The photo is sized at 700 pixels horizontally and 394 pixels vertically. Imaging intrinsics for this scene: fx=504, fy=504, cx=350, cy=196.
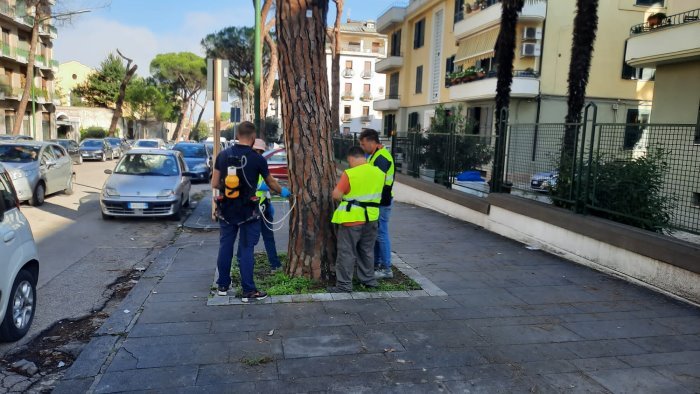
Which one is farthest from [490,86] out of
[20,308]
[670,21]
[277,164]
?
[20,308]

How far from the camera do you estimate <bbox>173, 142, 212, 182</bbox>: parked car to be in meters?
18.9

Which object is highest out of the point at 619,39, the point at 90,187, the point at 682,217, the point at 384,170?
the point at 619,39

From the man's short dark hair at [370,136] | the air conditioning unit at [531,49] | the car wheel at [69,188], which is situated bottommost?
the car wheel at [69,188]

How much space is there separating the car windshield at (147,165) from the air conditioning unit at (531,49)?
15506mm

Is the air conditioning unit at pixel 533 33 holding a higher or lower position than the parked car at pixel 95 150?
higher

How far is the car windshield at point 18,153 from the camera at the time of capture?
496 inches

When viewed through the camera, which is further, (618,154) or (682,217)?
(618,154)

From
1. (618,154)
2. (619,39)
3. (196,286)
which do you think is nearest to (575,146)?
(618,154)

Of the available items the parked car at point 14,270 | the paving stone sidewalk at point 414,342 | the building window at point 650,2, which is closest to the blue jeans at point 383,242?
the paving stone sidewalk at point 414,342

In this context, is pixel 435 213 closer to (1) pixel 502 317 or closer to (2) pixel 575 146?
(2) pixel 575 146

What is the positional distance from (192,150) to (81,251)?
13391 millimetres

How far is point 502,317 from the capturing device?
15.9ft

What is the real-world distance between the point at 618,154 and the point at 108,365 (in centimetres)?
647

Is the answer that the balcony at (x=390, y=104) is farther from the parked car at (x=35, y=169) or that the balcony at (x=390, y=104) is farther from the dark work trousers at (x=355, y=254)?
the dark work trousers at (x=355, y=254)
